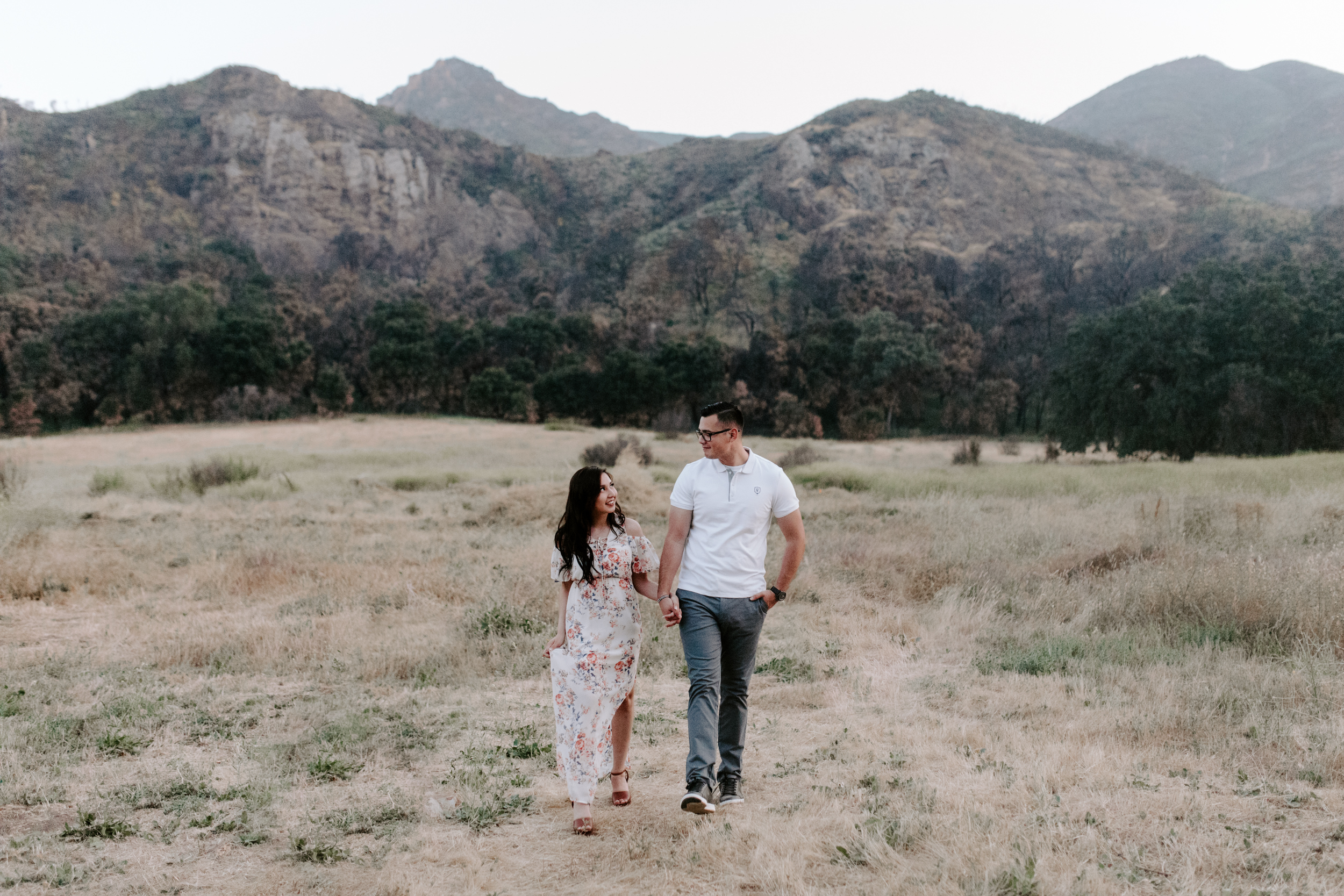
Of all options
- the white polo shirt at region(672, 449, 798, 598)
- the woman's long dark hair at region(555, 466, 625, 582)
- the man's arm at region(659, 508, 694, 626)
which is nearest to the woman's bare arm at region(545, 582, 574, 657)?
the woman's long dark hair at region(555, 466, 625, 582)

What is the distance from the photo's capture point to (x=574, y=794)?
14.3ft

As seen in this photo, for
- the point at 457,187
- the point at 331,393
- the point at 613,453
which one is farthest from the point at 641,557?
the point at 457,187

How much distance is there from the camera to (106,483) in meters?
23.1

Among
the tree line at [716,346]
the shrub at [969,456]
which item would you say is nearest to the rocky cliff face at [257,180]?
the tree line at [716,346]

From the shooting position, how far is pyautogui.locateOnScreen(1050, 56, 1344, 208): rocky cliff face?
128625 mm

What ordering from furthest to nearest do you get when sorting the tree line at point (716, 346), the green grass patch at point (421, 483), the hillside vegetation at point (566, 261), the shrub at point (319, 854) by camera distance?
the hillside vegetation at point (566, 261) → the tree line at point (716, 346) → the green grass patch at point (421, 483) → the shrub at point (319, 854)

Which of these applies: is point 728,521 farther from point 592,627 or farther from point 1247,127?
point 1247,127

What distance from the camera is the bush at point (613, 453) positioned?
89.7ft

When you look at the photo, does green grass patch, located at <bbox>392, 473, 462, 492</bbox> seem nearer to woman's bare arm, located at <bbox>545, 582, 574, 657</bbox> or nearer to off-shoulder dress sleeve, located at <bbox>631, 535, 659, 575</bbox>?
woman's bare arm, located at <bbox>545, 582, 574, 657</bbox>

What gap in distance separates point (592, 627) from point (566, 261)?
372 feet

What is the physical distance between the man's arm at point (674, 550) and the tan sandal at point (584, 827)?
1.05 metres

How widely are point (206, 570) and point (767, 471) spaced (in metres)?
9.61

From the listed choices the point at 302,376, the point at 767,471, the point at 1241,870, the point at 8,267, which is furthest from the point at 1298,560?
the point at 8,267

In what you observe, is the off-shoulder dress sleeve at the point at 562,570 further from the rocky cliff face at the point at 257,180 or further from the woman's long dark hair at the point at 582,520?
the rocky cliff face at the point at 257,180
